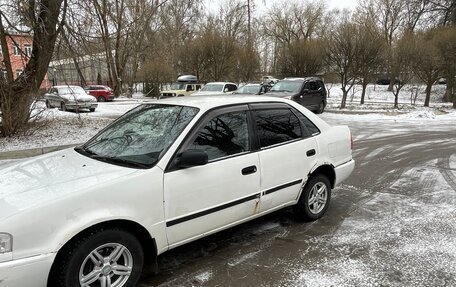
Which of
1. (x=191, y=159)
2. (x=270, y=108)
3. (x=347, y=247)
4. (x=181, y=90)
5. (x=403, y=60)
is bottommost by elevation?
(x=347, y=247)

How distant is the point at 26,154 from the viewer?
8.44 meters

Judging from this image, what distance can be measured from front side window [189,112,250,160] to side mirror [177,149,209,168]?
0.19 m

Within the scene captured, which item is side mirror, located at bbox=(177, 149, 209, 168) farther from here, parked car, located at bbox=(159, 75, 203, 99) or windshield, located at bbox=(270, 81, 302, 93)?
parked car, located at bbox=(159, 75, 203, 99)

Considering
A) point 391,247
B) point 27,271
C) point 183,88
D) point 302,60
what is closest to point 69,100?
point 183,88

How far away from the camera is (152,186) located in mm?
2973

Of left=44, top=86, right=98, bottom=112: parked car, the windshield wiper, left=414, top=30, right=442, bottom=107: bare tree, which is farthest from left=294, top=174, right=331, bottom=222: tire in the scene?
left=414, top=30, right=442, bottom=107: bare tree

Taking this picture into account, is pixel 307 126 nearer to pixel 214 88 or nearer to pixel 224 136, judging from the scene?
pixel 224 136

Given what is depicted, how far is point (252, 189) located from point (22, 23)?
8041 mm

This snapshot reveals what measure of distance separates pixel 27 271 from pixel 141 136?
5.03 ft

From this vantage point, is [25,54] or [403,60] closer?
[25,54]

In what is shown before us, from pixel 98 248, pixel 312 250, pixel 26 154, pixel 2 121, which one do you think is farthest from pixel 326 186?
pixel 2 121

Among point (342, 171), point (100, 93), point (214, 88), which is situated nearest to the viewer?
point (342, 171)

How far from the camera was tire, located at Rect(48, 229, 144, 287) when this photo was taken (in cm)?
260

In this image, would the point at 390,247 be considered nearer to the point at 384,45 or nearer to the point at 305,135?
the point at 305,135
